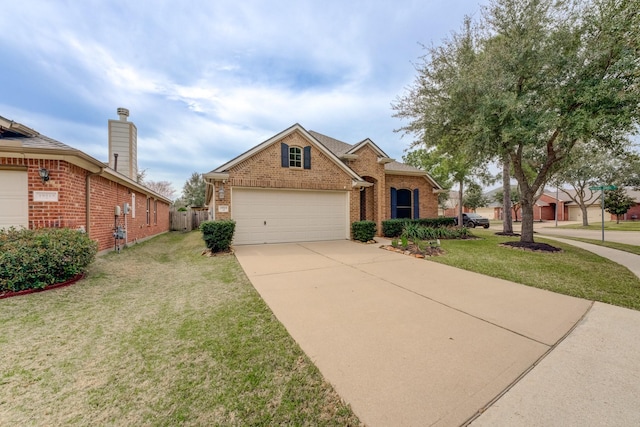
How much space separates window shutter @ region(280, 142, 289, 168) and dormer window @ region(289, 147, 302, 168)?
19 centimetres

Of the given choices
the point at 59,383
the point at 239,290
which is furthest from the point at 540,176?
the point at 59,383

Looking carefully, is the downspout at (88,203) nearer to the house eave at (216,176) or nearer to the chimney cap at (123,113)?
the house eave at (216,176)

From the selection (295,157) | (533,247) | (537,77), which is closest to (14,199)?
(295,157)

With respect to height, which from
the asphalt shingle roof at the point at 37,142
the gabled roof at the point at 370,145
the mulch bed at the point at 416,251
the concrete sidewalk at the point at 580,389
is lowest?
the concrete sidewalk at the point at 580,389

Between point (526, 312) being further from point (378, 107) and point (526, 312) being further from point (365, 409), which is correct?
point (378, 107)

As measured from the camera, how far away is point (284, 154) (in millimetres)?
10492

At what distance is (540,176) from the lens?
1015cm

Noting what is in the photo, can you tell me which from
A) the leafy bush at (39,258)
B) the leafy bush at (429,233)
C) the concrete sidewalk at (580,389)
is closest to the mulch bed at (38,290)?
the leafy bush at (39,258)

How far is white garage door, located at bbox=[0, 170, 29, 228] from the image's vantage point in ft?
18.2

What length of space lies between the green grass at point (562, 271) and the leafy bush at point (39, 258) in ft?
27.5

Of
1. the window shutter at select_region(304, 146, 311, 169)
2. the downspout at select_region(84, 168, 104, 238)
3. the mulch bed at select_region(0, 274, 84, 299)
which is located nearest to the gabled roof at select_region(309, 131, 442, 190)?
the window shutter at select_region(304, 146, 311, 169)

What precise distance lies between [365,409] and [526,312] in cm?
326

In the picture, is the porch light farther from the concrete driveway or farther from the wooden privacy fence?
the wooden privacy fence

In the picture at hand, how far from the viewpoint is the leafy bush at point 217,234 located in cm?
820
